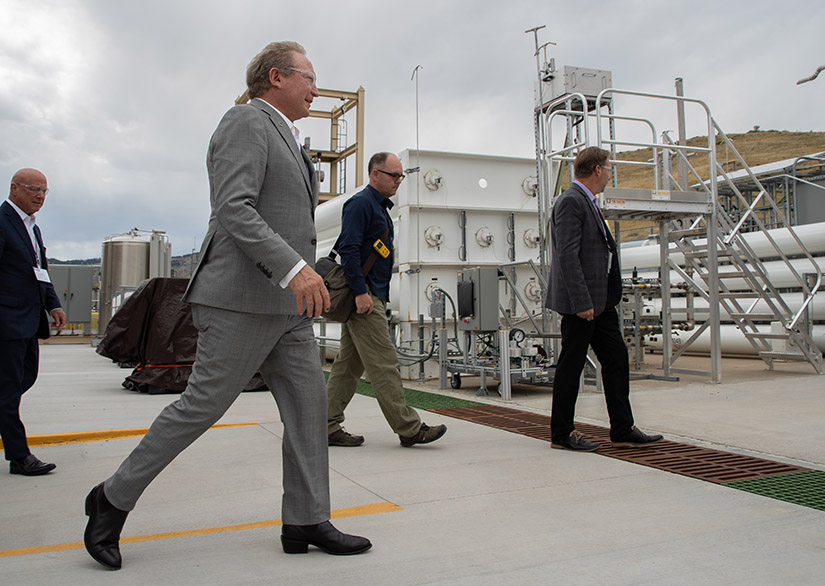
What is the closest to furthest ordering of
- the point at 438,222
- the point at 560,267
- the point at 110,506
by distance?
the point at 110,506 → the point at 560,267 → the point at 438,222

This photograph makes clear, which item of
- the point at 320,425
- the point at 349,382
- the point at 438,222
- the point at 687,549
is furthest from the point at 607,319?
the point at 438,222

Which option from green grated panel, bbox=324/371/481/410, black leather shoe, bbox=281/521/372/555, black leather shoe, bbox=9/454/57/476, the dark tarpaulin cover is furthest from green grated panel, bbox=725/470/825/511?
the dark tarpaulin cover

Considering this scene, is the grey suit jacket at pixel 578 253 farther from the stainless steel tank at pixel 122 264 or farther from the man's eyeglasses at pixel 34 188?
the stainless steel tank at pixel 122 264

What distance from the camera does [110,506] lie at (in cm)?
222

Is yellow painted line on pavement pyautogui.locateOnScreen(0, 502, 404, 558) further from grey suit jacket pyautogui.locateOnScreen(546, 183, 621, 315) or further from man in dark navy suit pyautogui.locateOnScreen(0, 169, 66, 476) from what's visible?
grey suit jacket pyautogui.locateOnScreen(546, 183, 621, 315)

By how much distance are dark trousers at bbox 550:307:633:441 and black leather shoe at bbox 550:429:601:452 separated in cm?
3

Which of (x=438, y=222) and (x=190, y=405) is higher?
(x=438, y=222)

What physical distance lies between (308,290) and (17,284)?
2313 millimetres

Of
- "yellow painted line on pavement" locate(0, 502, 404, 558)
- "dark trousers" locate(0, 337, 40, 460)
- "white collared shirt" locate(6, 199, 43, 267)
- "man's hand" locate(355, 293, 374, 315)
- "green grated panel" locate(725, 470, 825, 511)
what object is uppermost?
"white collared shirt" locate(6, 199, 43, 267)

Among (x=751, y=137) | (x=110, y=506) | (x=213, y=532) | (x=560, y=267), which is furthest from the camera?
(x=751, y=137)

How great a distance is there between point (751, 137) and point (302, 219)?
9622 cm

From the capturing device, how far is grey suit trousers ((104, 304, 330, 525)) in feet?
7.33

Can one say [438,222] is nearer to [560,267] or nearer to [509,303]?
[509,303]

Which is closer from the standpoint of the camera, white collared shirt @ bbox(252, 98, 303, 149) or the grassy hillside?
white collared shirt @ bbox(252, 98, 303, 149)
